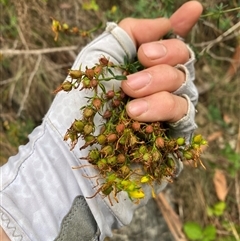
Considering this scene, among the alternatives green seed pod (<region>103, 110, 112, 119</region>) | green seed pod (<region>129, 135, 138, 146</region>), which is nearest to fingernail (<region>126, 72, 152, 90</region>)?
green seed pod (<region>103, 110, 112, 119</region>)

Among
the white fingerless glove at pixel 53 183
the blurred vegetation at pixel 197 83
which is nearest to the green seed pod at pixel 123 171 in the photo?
the white fingerless glove at pixel 53 183

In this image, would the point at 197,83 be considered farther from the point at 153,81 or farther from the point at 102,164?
the point at 102,164

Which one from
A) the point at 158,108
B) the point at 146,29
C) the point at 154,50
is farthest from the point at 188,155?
the point at 146,29

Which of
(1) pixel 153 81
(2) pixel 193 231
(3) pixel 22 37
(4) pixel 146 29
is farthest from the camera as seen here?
(2) pixel 193 231

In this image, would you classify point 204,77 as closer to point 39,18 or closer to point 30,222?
point 39,18

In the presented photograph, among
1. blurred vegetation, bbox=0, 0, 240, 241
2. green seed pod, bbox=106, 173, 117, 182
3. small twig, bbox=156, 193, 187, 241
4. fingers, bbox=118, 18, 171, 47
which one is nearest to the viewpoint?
green seed pod, bbox=106, 173, 117, 182

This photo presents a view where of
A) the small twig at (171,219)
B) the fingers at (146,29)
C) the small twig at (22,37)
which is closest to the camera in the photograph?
the fingers at (146,29)

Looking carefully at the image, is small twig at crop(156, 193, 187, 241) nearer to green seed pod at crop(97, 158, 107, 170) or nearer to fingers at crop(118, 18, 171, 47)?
fingers at crop(118, 18, 171, 47)

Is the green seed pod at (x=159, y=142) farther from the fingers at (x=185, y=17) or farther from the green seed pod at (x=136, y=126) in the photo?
the fingers at (x=185, y=17)
